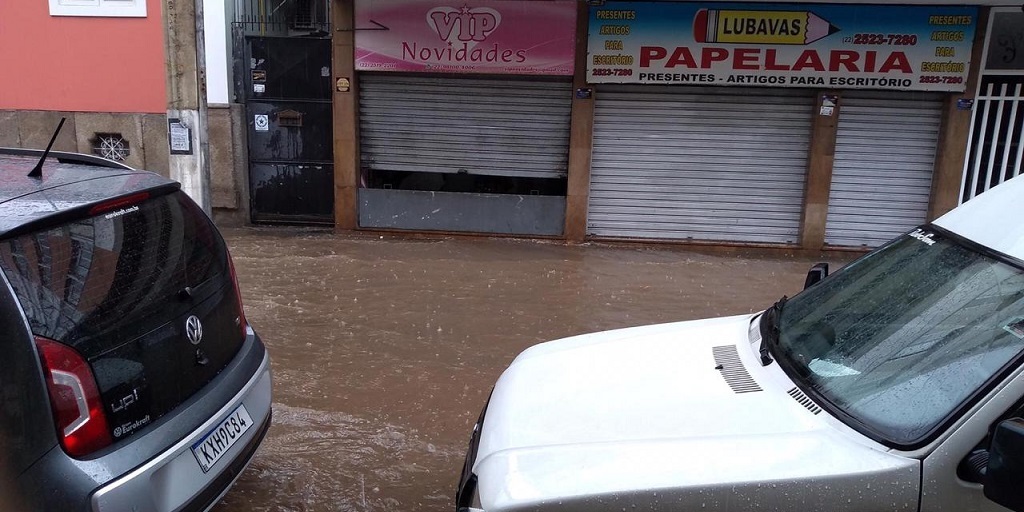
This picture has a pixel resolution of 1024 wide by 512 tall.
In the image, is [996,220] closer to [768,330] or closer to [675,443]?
[768,330]

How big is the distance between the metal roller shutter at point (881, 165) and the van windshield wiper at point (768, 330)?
24.6 ft

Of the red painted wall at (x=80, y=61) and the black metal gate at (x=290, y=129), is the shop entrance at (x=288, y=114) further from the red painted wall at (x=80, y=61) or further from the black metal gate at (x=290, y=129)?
the red painted wall at (x=80, y=61)

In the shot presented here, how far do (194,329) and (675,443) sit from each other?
193 centimetres

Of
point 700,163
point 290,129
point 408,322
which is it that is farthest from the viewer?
point 290,129

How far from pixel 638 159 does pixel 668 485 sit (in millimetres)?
8312

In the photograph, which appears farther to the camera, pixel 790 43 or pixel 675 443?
pixel 790 43

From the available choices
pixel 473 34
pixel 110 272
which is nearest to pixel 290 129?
pixel 473 34

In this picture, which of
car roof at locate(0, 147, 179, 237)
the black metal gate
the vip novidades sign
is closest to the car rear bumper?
car roof at locate(0, 147, 179, 237)

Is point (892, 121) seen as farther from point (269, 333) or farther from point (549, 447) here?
point (549, 447)

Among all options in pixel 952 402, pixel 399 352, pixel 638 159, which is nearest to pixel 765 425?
pixel 952 402

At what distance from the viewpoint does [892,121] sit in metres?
9.74

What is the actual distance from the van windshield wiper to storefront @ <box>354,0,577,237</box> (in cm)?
698

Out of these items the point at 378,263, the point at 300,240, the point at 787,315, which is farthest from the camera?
the point at 300,240

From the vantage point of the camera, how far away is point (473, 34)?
9.64 meters
